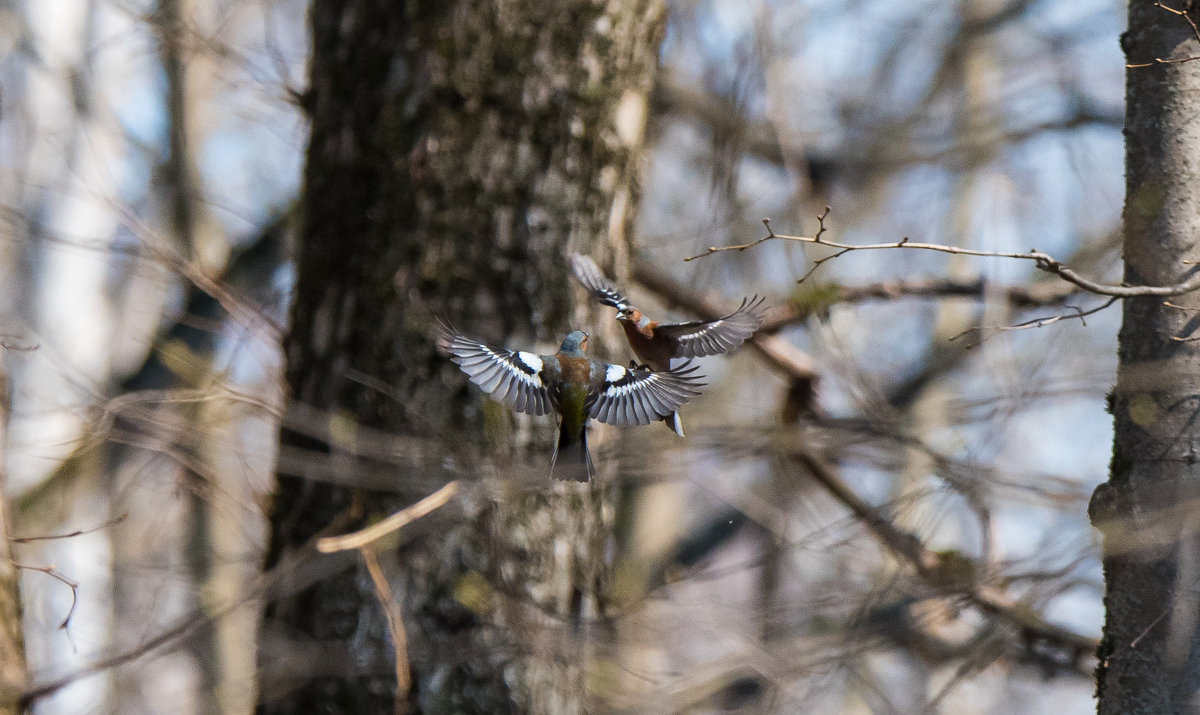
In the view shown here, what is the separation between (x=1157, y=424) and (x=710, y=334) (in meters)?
0.68

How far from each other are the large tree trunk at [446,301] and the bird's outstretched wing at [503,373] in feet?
2.56

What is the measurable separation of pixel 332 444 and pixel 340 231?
603 mm

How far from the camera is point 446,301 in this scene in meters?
2.41

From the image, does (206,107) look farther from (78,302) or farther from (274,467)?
(274,467)

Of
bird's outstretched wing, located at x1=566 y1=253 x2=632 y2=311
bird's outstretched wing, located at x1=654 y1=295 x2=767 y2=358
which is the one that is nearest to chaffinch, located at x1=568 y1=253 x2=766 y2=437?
bird's outstretched wing, located at x1=654 y1=295 x2=767 y2=358

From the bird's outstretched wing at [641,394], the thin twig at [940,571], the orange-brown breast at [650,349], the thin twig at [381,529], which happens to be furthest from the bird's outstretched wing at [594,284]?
the thin twig at [940,571]

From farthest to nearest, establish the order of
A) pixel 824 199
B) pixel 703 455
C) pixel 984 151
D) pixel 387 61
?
pixel 984 151, pixel 824 199, pixel 387 61, pixel 703 455

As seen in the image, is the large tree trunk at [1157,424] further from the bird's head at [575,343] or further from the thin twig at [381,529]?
the thin twig at [381,529]

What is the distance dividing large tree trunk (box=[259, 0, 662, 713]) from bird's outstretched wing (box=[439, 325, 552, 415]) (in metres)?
0.78

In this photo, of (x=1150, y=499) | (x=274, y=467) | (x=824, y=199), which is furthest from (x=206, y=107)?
(x=1150, y=499)

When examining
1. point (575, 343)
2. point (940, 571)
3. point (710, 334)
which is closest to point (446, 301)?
point (575, 343)

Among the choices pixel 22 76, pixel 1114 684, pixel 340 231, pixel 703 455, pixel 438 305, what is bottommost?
pixel 1114 684

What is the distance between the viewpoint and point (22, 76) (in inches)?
206

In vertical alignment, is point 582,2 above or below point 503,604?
above
